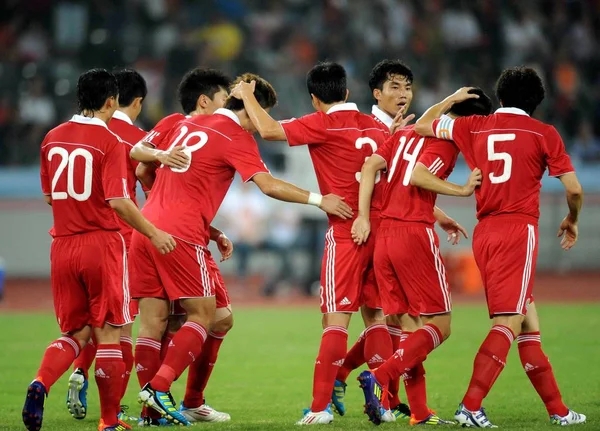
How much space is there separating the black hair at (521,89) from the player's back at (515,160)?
9 centimetres

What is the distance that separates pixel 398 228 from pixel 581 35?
18073 mm

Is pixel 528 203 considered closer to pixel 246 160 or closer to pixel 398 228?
pixel 398 228

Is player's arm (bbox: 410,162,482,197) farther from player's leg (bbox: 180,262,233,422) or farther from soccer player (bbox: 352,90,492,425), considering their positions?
player's leg (bbox: 180,262,233,422)

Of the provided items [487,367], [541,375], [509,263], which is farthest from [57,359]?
[541,375]

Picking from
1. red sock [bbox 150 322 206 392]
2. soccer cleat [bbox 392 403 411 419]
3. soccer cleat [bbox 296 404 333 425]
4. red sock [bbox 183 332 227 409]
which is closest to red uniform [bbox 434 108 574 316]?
soccer cleat [bbox 392 403 411 419]

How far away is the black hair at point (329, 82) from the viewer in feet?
24.3

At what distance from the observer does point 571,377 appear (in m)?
9.43

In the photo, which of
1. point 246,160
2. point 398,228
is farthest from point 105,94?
point 398,228

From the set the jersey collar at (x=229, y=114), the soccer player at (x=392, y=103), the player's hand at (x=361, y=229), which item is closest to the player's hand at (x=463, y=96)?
the soccer player at (x=392, y=103)

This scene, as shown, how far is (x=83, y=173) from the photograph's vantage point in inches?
265

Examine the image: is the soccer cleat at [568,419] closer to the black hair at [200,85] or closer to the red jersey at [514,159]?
the red jersey at [514,159]

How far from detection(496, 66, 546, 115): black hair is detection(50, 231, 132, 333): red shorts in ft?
9.52

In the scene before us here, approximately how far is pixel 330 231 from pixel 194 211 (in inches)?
40.0

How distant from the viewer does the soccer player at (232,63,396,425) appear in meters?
7.14
